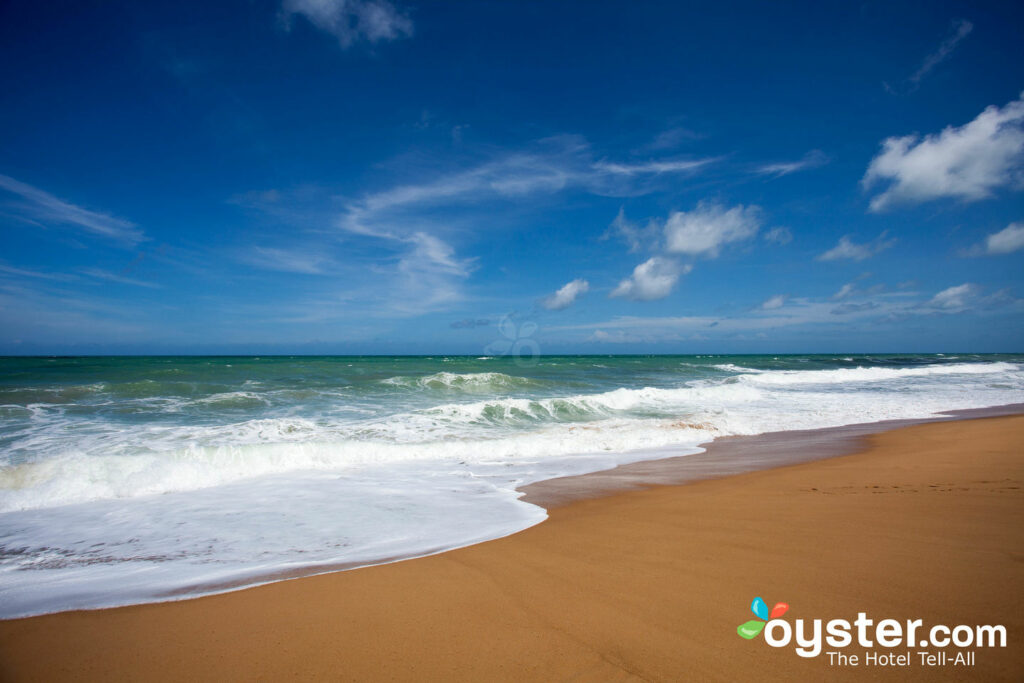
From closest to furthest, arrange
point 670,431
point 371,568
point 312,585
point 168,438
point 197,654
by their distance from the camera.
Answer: point 197,654 < point 312,585 < point 371,568 < point 168,438 < point 670,431

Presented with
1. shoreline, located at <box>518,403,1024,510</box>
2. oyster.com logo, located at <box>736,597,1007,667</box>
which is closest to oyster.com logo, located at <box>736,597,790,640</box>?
oyster.com logo, located at <box>736,597,1007,667</box>

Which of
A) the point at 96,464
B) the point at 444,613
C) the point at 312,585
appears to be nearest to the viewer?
the point at 444,613

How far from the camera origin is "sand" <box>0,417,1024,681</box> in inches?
85.1

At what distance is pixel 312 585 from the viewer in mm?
3135

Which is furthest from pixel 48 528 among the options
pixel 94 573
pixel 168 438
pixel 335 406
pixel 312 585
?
pixel 335 406

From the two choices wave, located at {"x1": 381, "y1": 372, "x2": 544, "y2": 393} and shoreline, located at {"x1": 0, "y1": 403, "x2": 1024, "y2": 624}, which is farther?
wave, located at {"x1": 381, "y1": 372, "x2": 544, "y2": 393}

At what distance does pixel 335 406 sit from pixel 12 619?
467 inches

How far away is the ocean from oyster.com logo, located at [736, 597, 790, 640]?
225 centimetres

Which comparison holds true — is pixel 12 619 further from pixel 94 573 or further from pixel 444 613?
pixel 444 613

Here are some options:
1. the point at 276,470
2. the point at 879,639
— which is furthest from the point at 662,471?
the point at 276,470

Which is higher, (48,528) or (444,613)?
(444,613)

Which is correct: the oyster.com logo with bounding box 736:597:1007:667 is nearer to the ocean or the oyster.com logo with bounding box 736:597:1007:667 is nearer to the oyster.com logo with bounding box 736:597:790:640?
the oyster.com logo with bounding box 736:597:790:640

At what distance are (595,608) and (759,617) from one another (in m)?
0.90

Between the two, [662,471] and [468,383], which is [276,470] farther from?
[468,383]
